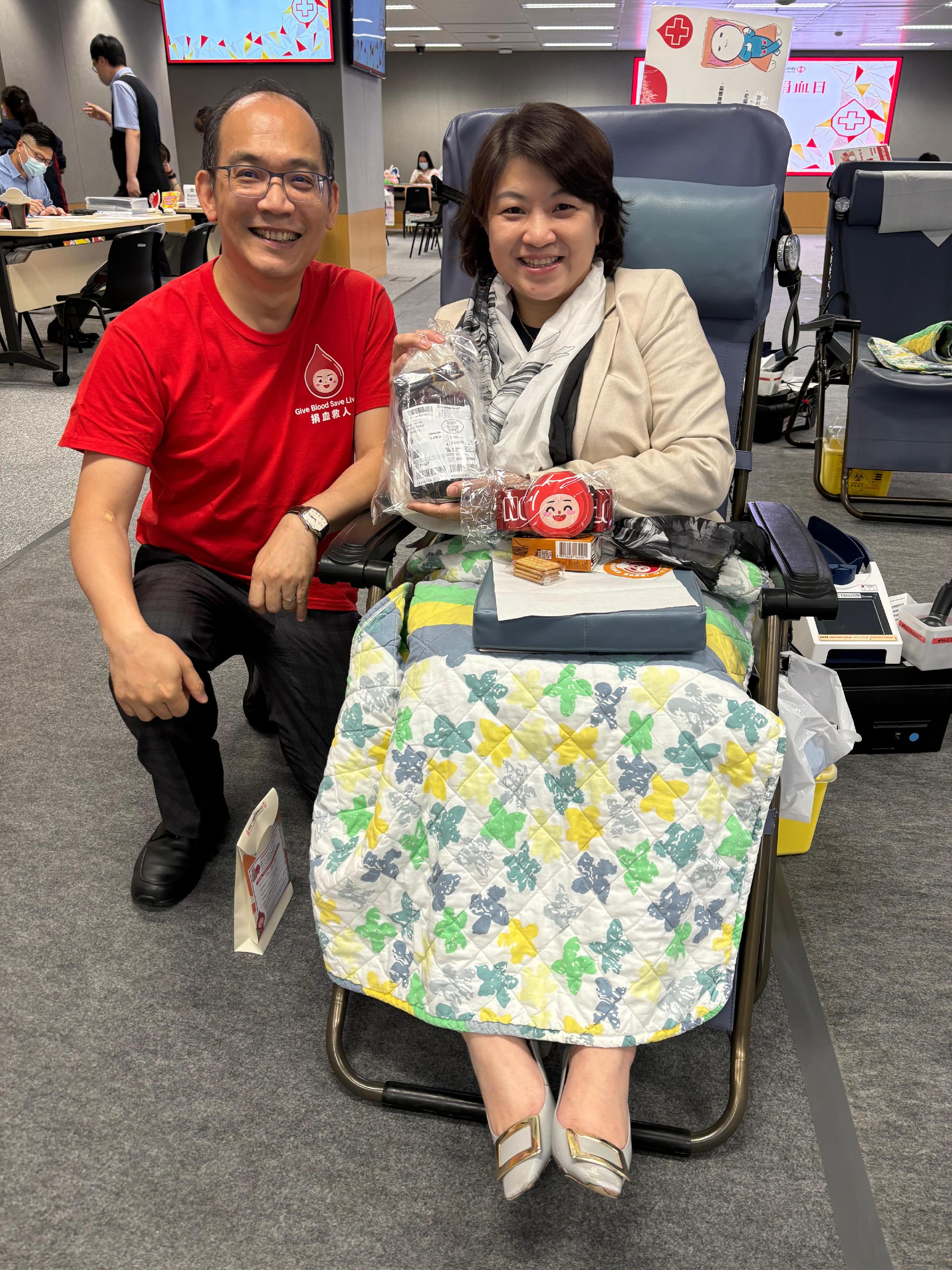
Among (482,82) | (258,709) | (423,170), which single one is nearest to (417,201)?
(423,170)

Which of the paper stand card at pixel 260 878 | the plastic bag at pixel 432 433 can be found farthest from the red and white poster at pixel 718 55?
the paper stand card at pixel 260 878

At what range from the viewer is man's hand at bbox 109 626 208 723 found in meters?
1.29

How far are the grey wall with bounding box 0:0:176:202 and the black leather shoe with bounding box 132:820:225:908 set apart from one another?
1016 centimetres

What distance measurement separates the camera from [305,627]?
5.23 feet

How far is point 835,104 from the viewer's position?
15.7m

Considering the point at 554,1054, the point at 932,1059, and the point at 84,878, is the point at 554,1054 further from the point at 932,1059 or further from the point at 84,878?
the point at 84,878

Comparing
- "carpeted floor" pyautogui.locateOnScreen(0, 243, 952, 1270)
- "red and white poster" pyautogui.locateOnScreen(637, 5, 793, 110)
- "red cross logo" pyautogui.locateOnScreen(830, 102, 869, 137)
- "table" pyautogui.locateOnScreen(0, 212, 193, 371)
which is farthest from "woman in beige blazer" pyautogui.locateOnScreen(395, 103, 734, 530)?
"red cross logo" pyautogui.locateOnScreen(830, 102, 869, 137)

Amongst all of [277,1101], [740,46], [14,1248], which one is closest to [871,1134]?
[277,1101]

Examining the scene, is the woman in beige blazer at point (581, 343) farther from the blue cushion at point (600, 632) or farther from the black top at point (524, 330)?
the blue cushion at point (600, 632)

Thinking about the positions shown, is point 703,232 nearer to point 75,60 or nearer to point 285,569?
point 285,569

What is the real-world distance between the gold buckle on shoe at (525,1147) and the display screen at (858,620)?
1199 millimetres

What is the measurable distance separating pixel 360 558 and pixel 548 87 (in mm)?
17275

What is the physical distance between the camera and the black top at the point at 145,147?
Answer: 617 cm

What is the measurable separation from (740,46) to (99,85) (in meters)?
10.5
